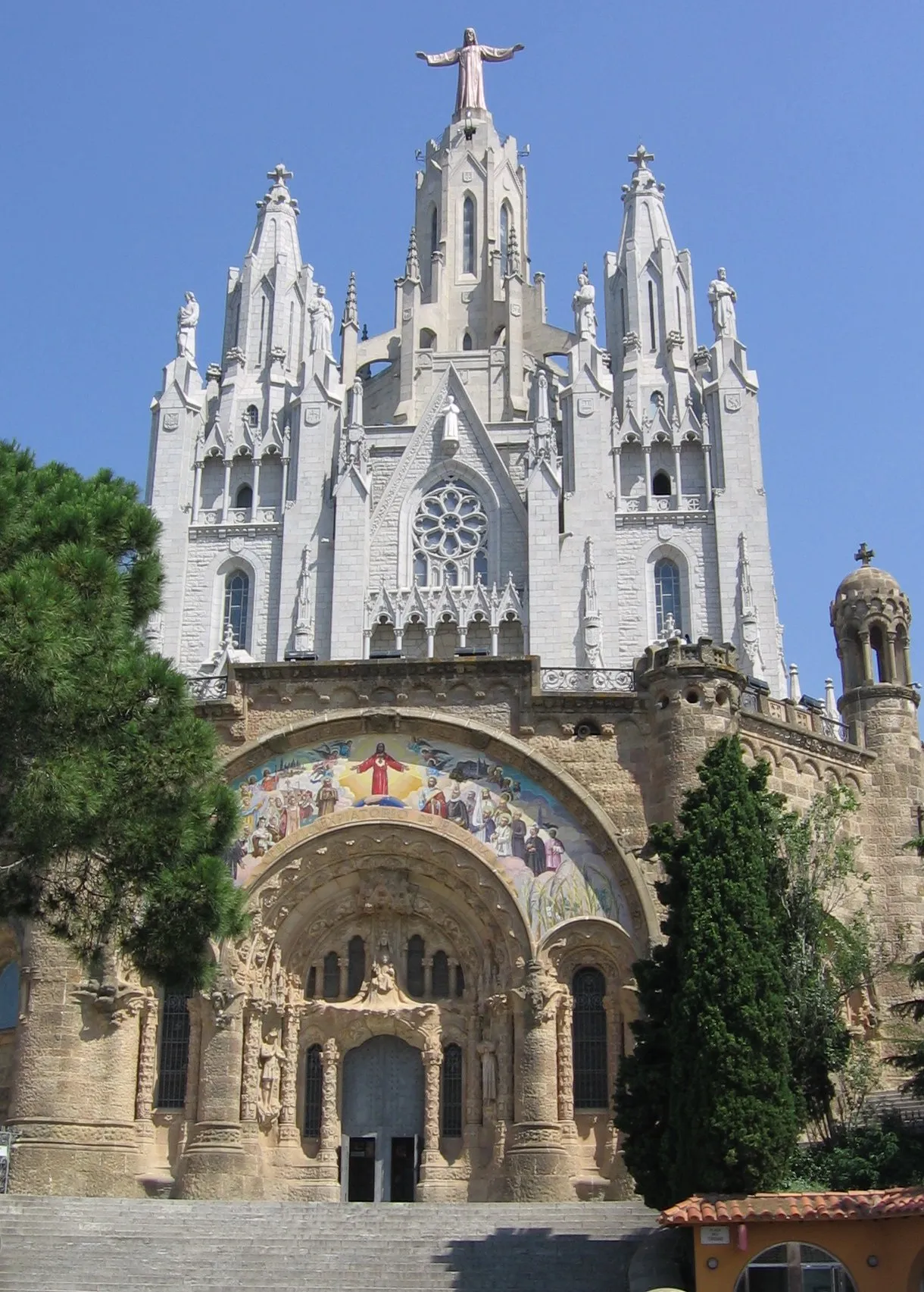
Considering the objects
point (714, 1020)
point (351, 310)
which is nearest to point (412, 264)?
point (351, 310)

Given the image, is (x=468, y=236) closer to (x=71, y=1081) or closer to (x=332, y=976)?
(x=332, y=976)

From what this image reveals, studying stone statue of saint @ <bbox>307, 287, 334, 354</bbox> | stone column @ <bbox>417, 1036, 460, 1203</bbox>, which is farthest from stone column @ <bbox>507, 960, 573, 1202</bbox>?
stone statue of saint @ <bbox>307, 287, 334, 354</bbox>

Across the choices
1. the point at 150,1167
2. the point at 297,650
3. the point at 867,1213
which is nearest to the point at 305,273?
the point at 297,650

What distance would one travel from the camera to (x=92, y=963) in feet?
57.1

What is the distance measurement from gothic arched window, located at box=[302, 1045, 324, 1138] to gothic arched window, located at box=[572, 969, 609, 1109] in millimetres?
4396

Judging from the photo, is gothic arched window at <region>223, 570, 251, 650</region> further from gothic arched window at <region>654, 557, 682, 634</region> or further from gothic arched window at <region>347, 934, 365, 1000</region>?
gothic arched window at <region>347, 934, 365, 1000</region>

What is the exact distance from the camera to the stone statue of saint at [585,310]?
46.0m

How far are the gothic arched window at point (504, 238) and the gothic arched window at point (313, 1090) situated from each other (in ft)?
107

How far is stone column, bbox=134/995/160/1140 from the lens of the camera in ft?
80.6

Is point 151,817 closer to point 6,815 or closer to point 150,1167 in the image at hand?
point 6,815

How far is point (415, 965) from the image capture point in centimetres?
2644

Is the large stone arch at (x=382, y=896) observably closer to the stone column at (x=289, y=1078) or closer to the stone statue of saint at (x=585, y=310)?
the stone column at (x=289, y=1078)

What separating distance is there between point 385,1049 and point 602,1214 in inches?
222

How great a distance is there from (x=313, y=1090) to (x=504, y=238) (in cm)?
3653
